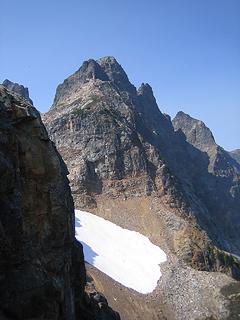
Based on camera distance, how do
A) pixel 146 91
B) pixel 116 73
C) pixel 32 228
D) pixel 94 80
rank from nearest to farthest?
pixel 32 228 → pixel 94 80 → pixel 116 73 → pixel 146 91

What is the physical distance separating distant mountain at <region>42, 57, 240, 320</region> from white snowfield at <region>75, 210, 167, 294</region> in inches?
72.7

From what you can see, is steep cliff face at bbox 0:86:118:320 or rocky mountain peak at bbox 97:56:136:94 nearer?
steep cliff face at bbox 0:86:118:320

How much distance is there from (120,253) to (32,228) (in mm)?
47689

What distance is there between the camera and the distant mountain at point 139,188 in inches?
2648

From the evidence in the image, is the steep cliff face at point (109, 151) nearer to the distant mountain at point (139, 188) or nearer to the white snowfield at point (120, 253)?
the distant mountain at point (139, 188)

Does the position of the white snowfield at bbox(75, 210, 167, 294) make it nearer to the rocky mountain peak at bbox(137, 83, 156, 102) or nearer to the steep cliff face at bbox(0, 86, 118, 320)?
the steep cliff face at bbox(0, 86, 118, 320)

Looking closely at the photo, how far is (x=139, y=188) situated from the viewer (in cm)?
9888

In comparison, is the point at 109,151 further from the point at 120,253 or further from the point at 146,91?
the point at 146,91

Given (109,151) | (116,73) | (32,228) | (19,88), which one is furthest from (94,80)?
(32,228)

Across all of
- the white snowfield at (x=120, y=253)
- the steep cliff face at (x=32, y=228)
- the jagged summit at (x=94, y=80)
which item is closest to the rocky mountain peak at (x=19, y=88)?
the jagged summit at (x=94, y=80)

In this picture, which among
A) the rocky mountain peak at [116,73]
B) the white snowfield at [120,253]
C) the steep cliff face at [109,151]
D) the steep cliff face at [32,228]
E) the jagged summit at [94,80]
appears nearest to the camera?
the steep cliff face at [32,228]

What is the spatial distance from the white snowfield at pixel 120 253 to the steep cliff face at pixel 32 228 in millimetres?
31937

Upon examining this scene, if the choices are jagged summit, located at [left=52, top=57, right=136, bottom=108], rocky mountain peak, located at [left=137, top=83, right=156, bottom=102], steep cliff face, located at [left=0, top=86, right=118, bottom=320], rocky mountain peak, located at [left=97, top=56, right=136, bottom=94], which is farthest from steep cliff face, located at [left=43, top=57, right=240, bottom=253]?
steep cliff face, located at [left=0, top=86, right=118, bottom=320]

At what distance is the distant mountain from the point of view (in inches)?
2648
